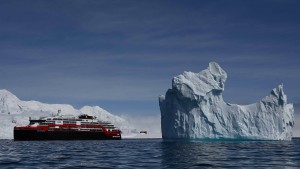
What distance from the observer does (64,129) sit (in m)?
109

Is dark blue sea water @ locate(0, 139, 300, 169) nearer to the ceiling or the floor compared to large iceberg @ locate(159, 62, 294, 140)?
nearer to the floor

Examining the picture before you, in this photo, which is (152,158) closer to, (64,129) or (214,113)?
(214,113)

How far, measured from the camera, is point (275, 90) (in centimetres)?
8519

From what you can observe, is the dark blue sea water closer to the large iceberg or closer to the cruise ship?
the large iceberg

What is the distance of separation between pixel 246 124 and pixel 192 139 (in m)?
12.9

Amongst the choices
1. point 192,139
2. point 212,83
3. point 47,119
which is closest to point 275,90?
point 212,83

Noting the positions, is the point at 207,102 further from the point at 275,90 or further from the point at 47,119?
the point at 47,119

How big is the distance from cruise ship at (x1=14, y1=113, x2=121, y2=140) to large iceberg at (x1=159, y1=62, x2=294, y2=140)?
32843mm

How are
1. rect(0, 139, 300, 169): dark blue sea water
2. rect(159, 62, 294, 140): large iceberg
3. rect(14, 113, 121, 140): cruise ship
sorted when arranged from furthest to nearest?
1. rect(14, 113, 121, 140): cruise ship
2. rect(159, 62, 294, 140): large iceberg
3. rect(0, 139, 300, 169): dark blue sea water

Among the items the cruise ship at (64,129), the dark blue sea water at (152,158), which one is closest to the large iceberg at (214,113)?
the cruise ship at (64,129)

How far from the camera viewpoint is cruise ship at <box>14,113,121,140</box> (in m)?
105

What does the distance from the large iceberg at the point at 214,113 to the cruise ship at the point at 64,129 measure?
108ft

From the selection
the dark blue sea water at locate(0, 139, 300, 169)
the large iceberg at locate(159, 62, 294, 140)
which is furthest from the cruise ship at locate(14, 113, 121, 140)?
the dark blue sea water at locate(0, 139, 300, 169)

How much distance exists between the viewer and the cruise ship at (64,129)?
10478 centimetres
